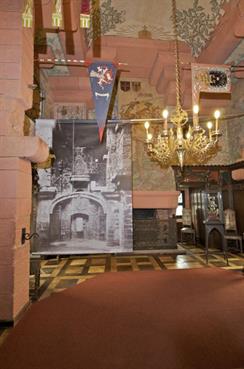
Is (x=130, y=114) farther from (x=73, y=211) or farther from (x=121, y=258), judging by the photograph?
(x=121, y=258)

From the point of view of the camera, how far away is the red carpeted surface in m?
1.79

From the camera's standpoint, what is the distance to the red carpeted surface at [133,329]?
179cm

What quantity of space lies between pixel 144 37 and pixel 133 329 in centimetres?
616

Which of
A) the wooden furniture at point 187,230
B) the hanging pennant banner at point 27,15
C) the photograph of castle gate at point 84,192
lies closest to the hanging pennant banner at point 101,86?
the hanging pennant banner at point 27,15

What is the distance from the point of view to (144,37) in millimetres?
5652

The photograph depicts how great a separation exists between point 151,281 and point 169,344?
1.90 metres

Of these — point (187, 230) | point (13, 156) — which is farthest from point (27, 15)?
point (187, 230)

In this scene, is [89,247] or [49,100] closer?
[89,247]

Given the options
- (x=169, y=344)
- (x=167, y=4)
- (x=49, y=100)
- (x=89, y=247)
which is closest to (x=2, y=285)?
(x=169, y=344)

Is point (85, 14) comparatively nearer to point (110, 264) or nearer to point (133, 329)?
point (133, 329)

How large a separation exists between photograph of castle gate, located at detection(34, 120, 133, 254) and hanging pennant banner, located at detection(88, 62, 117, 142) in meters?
1.90

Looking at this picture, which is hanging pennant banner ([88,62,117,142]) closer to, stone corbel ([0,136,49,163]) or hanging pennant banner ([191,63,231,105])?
stone corbel ([0,136,49,163])

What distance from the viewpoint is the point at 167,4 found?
16.3 ft

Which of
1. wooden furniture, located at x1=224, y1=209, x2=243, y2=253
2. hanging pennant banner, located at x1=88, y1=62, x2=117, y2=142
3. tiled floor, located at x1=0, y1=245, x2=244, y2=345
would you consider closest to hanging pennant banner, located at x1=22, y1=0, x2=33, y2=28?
hanging pennant banner, located at x1=88, y1=62, x2=117, y2=142
